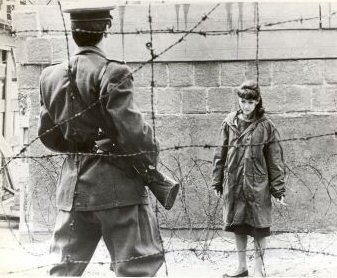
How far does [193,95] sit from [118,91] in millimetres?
2574

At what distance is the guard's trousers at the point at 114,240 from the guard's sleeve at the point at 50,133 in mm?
401

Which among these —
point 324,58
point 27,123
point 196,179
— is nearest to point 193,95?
point 196,179

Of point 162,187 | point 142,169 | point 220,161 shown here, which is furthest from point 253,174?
point 142,169

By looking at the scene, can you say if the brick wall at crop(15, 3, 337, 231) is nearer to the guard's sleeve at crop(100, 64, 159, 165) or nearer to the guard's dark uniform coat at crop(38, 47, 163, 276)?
the guard's dark uniform coat at crop(38, 47, 163, 276)

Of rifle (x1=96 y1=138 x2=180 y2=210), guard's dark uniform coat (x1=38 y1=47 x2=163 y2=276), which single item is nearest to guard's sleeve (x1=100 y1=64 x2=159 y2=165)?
guard's dark uniform coat (x1=38 y1=47 x2=163 y2=276)

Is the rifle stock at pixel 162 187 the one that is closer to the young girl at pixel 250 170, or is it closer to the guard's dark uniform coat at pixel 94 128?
the guard's dark uniform coat at pixel 94 128

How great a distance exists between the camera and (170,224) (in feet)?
19.3

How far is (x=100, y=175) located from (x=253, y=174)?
4.93 ft

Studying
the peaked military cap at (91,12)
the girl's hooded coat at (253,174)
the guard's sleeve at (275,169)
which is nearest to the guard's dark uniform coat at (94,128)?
the peaked military cap at (91,12)

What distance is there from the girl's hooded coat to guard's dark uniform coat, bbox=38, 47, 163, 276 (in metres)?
1.24

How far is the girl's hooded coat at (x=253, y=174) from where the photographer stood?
4.52 meters

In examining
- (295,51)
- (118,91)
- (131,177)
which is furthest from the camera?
(295,51)

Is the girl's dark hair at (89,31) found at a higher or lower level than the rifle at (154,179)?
higher

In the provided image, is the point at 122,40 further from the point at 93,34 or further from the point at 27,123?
the point at 93,34
